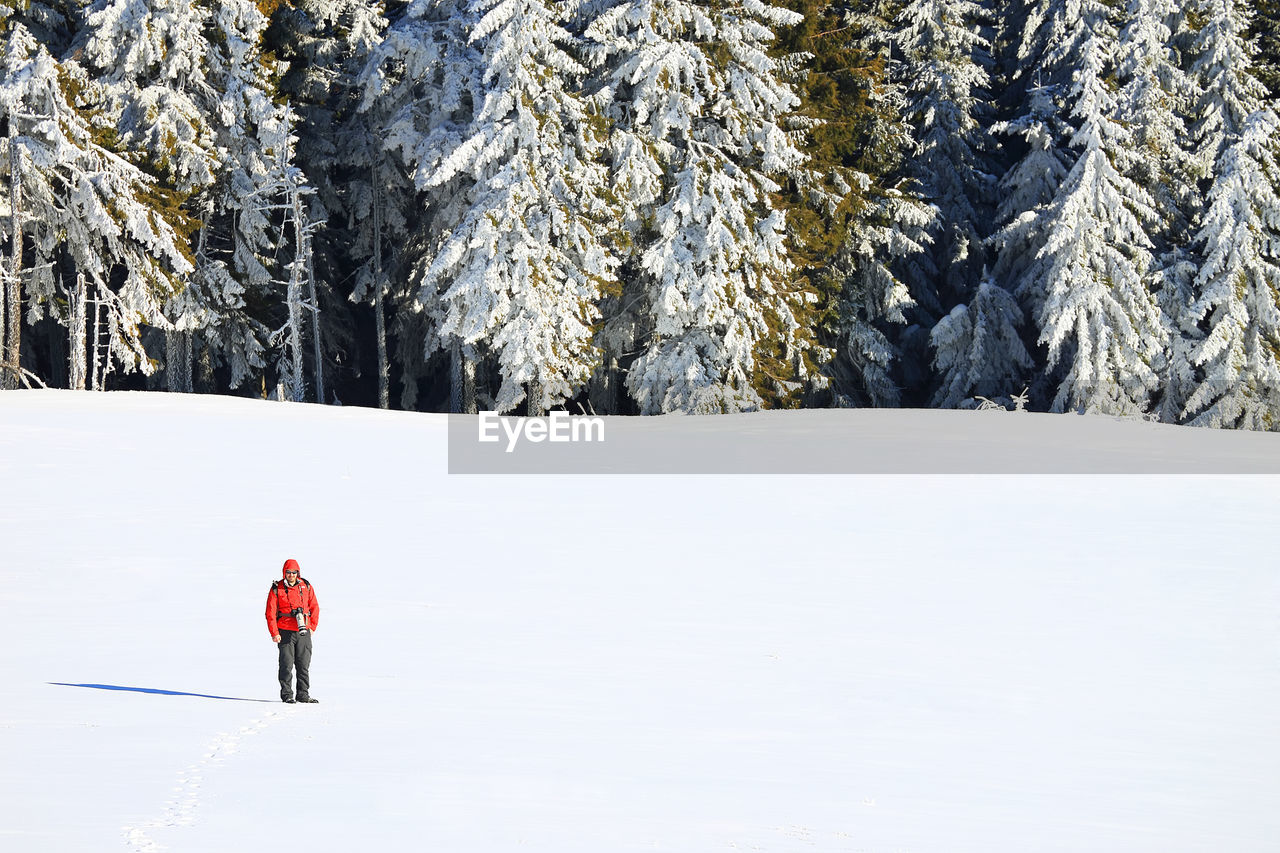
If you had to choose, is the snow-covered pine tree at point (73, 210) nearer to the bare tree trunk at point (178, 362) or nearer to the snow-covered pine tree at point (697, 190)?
the bare tree trunk at point (178, 362)

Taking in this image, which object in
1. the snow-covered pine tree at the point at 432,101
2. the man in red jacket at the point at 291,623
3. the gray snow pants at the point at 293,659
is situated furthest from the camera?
the snow-covered pine tree at the point at 432,101

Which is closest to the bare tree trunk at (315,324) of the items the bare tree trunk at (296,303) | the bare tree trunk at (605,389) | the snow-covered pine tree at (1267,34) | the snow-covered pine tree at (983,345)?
the bare tree trunk at (296,303)

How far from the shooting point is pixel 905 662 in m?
11.9

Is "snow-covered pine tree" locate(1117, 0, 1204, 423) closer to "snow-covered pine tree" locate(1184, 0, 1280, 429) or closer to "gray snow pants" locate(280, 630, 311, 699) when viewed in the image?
"snow-covered pine tree" locate(1184, 0, 1280, 429)

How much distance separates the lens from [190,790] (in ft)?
25.7

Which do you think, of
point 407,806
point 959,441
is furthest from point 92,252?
point 407,806

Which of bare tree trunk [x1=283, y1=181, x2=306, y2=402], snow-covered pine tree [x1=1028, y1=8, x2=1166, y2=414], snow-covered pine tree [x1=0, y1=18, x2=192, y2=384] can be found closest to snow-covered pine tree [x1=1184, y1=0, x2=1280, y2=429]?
snow-covered pine tree [x1=1028, y1=8, x2=1166, y2=414]

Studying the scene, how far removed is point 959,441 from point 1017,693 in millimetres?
13887

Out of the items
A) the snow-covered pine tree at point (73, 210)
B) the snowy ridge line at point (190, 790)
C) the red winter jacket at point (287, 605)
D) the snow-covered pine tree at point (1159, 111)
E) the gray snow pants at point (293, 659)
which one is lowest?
the snowy ridge line at point (190, 790)

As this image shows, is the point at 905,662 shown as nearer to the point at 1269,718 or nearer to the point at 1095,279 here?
the point at 1269,718

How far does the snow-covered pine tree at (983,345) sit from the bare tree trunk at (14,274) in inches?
798

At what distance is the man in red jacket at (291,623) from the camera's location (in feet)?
31.4

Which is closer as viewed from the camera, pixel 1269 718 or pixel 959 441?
pixel 1269 718

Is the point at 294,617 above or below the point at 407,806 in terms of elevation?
above
